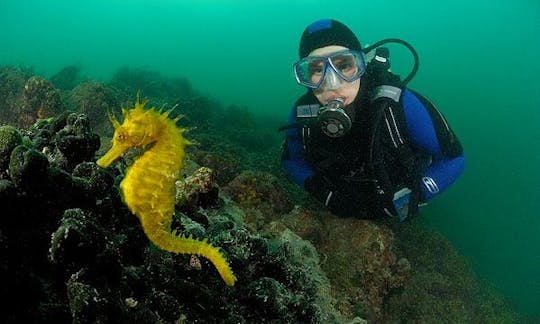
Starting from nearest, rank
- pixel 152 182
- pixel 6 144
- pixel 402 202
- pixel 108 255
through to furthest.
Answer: pixel 108 255, pixel 6 144, pixel 152 182, pixel 402 202

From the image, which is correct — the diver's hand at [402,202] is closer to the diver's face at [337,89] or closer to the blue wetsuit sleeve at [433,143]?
the blue wetsuit sleeve at [433,143]

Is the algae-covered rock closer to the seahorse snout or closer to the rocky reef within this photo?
the rocky reef

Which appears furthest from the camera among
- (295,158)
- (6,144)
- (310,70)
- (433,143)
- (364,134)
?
(295,158)

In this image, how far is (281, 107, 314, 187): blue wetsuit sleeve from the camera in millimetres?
6191

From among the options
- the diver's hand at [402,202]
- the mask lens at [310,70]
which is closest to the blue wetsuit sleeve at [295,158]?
the mask lens at [310,70]

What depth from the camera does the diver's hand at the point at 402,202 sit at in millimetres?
5219

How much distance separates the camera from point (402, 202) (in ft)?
17.3

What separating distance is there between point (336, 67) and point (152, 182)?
14.3 ft

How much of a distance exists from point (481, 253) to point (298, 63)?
1594 cm

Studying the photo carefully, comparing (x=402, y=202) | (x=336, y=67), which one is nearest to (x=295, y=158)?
(x=336, y=67)

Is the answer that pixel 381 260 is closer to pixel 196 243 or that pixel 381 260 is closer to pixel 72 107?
pixel 196 243

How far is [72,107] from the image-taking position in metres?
8.64

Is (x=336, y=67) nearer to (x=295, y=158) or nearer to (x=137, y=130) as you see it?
(x=295, y=158)

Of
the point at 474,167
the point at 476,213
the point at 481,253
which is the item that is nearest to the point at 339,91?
the point at 481,253
